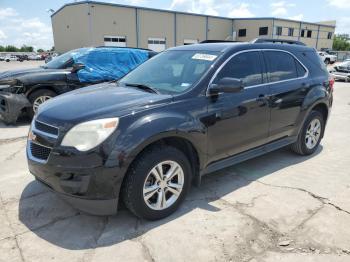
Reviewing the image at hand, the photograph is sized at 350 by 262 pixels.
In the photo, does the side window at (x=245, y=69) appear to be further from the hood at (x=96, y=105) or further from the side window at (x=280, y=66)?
the hood at (x=96, y=105)

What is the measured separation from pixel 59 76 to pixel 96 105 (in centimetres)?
528

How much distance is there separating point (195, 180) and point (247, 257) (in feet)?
3.66

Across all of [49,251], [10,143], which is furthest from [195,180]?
[10,143]

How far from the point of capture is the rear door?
4.40m

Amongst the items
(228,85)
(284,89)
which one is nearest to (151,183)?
(228,85)

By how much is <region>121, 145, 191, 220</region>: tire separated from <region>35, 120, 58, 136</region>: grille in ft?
2.63

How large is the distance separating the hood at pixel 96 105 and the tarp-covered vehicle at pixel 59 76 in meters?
3.11

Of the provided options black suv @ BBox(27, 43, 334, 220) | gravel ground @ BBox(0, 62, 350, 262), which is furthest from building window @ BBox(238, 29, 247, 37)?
gravel ground @ BBox(0, 62, 350, 262)

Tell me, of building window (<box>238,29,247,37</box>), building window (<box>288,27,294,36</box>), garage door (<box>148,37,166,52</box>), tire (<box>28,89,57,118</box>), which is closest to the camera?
tire (<box>28,89,57,118</box>)

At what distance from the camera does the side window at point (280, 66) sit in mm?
4418

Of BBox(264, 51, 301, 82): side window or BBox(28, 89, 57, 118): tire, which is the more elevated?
BBox(264, 51, 301, 82): side window

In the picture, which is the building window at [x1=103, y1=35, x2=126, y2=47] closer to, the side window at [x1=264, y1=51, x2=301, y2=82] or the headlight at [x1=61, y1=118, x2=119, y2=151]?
the side window at [x1=264, y1=51, x2=301, y2=82]

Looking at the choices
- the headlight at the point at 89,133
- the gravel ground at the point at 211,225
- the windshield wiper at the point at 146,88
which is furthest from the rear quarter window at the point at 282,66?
the headlight at the point at 89,133

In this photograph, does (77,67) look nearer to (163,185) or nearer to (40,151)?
(40,151)
